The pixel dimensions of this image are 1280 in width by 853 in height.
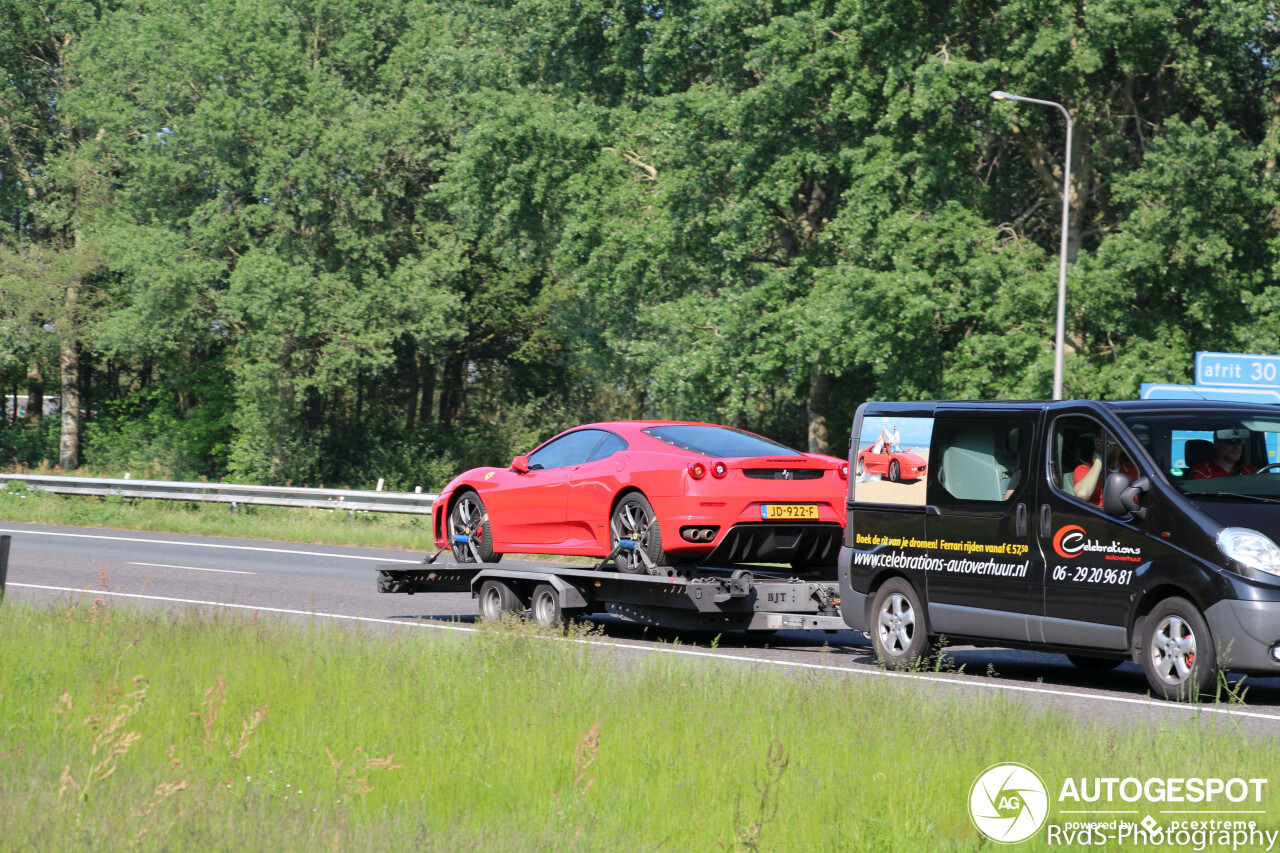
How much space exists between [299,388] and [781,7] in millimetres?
19711

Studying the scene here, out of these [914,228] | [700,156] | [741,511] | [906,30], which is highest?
[906,30]

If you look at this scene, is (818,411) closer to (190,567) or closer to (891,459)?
(190,567)

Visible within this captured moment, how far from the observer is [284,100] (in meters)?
44.1

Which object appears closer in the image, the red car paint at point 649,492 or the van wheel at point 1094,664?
the van wheel at point 1094,664

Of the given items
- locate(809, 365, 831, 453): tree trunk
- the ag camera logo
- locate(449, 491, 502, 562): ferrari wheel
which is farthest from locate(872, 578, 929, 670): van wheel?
locate(809, 365, 831, 453): tree trunk

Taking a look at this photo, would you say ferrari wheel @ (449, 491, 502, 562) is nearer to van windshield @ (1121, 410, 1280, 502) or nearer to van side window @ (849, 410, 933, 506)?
van side window @ (849, 410, 933, 506)

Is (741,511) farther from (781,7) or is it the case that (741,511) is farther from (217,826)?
(781,7)

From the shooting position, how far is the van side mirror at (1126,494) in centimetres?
976

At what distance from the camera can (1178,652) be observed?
374 inches

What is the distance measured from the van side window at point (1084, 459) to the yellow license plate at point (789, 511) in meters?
2.49

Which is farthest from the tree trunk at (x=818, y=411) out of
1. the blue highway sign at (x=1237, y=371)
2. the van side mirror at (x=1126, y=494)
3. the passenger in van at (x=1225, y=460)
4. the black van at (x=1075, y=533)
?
the van side mirror at (x=1126, y=494)

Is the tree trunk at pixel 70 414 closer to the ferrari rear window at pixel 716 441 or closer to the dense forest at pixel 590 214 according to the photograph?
the dense forest at pixel 590 214

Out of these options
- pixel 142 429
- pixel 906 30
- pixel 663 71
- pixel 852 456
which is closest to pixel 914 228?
pixel 906 30

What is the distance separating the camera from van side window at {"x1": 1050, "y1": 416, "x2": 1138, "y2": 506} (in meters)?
10.2
